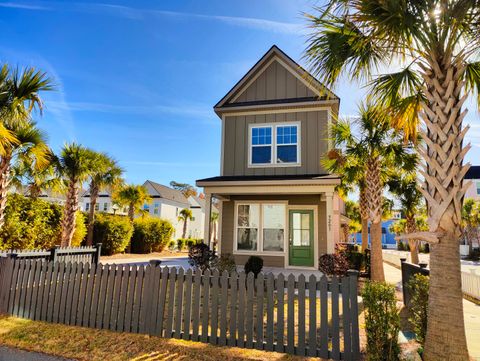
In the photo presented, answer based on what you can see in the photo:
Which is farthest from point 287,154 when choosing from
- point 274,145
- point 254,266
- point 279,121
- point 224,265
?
Answer: point 224,265

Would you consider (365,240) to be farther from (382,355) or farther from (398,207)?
(382,355)

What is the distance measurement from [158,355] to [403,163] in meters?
10.1

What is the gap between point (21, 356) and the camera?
412 centimetres

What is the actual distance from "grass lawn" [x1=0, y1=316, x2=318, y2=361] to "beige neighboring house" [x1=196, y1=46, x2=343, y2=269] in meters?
6.42

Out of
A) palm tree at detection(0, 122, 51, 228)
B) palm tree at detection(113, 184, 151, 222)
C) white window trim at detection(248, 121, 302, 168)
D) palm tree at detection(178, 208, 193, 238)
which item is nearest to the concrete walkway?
palm tree at detection(0, 122, 51, 228)

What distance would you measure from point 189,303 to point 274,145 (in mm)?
8711

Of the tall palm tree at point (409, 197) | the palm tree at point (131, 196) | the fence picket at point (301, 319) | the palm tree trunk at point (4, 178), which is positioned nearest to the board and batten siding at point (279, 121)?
the tall palm tree at point (409, 197)

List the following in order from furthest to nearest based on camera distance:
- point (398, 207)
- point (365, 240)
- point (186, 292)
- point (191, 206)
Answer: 1. point (191, 206)
2. point (398, 207)
3. point (365, 240)
4. point (186, 292)

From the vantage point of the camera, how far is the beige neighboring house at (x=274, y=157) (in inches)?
468

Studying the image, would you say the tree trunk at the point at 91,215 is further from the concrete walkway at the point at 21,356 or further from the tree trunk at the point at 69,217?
the concrete walkway at the point at 21,356

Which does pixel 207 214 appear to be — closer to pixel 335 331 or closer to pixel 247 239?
pixel 247 239

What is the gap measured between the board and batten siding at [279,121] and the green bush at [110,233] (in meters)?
11.3

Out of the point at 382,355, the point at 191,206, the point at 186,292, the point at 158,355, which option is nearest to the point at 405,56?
the point at 382,355

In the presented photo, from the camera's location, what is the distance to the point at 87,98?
17828 millimetres
